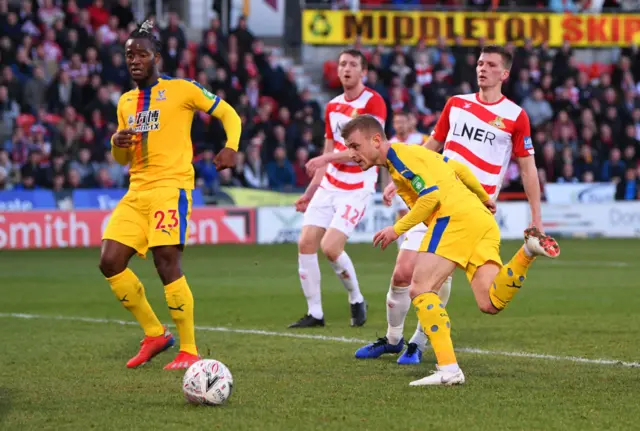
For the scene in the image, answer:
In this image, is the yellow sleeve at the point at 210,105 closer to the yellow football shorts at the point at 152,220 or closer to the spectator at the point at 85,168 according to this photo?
the yellow football shorts at the point at 152,220

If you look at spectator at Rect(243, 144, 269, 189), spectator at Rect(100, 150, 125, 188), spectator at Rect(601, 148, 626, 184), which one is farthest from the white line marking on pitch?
spectator at Rect(601, 148, 626, 184)

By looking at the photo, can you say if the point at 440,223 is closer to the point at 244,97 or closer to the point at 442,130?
the point at 442,130

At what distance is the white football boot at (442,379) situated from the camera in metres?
6.68

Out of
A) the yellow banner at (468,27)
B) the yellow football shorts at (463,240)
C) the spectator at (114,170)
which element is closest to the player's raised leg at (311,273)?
the yellow football shorts at (463,240)

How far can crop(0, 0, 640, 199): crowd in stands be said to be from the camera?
21.7 metres

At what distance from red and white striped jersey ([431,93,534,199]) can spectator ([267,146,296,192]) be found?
14.8m

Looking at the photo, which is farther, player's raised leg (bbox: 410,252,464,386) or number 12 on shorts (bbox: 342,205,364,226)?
number 12 on shorts (bbox: 342,205,364,226)

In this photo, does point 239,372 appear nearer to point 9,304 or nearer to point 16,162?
point 9,304

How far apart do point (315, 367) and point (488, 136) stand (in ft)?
6.94

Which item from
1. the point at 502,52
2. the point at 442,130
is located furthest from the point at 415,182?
the point at 502,52

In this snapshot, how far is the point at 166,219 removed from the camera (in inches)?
302

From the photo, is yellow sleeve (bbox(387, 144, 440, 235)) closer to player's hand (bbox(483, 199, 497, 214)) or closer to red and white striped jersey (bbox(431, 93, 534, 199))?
player's hand (bbox(483, 199, 497, 214))

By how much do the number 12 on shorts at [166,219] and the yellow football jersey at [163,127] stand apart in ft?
0.70

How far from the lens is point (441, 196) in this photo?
7012 millimetres
